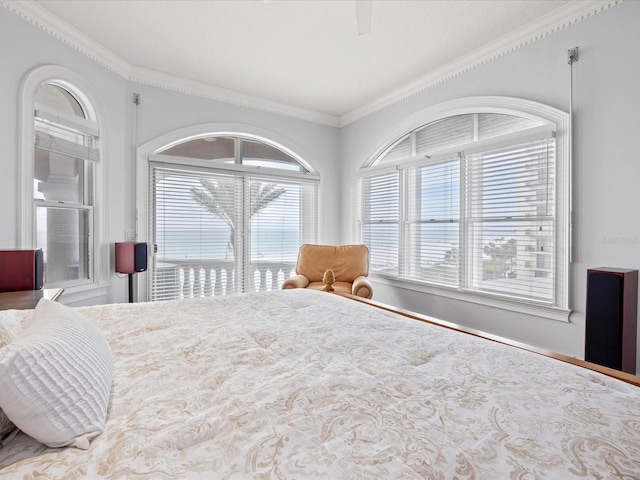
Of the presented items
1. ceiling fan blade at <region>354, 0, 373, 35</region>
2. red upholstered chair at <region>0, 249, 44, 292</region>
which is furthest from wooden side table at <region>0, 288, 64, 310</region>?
ceiling fan blade at <region>354, 0, 373, 35</region>

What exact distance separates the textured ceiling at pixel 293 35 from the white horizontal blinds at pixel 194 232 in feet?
3.77

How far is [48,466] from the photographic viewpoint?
62 cm

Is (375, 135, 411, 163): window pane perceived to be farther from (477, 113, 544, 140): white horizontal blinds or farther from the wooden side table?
the wooden side table

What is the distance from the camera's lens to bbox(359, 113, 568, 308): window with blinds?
2.68 metres

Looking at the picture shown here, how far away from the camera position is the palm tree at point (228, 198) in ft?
13.1

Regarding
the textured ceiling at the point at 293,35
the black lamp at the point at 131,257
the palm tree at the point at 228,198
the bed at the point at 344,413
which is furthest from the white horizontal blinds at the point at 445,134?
the black lamp at the point at 131,257

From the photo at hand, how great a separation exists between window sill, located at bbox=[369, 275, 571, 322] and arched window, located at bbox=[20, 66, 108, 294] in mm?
3165

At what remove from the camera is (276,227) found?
450 cm

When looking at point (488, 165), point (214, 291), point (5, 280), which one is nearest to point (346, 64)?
point (488, 165)

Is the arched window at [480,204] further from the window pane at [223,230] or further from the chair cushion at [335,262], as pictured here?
the window pane at [223,230]

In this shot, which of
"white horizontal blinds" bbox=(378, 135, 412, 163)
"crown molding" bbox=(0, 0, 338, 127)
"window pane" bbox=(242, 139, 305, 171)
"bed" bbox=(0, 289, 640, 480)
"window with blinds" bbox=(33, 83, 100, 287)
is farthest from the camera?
"window pane" bbox=(242, 139, 305, 171)

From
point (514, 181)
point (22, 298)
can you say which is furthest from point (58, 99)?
point (514, 181)

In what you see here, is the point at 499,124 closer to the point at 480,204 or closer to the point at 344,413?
the point at 480,204

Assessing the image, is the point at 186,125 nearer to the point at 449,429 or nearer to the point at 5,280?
the point at 5,280
